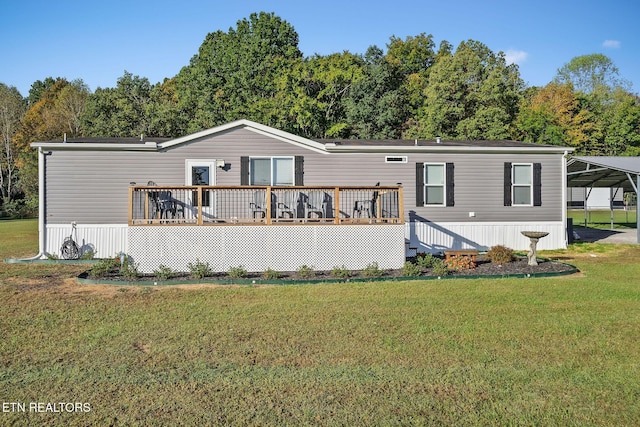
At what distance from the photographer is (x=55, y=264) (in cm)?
1122

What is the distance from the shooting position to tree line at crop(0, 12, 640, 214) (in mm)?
26891

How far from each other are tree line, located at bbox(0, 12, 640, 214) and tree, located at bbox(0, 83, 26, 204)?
2.12 meters

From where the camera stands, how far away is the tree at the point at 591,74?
4512cm

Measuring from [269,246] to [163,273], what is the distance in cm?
199

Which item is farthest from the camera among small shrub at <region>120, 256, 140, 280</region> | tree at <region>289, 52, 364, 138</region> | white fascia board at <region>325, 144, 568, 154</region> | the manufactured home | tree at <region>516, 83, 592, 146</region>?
tree at <region>516, 83, 592, 146</region>

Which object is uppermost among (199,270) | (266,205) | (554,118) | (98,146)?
(554,118)

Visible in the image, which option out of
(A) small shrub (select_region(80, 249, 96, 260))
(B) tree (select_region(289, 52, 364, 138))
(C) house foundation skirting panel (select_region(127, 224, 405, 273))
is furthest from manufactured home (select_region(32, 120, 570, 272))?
(B) tree (select_region(289, 52, 364, 138))

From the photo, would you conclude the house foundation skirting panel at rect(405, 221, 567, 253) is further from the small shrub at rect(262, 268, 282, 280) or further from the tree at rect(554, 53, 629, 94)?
the tree at rect(554, 53, 629, 94)

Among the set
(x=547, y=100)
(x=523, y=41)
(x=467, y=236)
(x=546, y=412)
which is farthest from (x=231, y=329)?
(x=547, y=100)

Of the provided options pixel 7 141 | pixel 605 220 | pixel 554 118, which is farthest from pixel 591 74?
pixel 7 141

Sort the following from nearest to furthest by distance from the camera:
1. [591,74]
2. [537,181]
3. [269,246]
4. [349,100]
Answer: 1. [269,246]
2. [537,181]
3. [349,100]
4. [591,74]

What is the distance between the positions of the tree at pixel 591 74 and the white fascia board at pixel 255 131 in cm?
4001

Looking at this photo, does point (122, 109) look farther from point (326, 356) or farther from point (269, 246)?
point (326, 356)

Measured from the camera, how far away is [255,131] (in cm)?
1249
